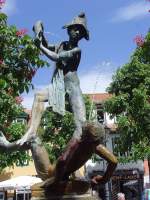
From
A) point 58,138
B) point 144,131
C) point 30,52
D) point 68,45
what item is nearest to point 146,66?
point 144,131

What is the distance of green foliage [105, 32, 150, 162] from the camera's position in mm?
34812

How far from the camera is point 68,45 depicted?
7809 mm

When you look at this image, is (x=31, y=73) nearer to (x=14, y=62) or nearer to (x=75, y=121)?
(x=14, y=62)

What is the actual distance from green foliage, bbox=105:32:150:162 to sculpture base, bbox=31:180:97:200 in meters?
26.3

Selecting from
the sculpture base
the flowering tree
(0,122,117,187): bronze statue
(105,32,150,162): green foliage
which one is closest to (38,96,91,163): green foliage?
(105,32,150,162): green foliage

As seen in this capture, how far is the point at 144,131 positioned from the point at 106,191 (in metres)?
12.4

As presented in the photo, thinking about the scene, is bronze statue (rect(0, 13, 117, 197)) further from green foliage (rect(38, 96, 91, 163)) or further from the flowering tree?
green foliage (rect(38, 96, 91, 163))

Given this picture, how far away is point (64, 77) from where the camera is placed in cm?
764

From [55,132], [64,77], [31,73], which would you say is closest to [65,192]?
[64,77]

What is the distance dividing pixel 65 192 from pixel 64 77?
1.77m

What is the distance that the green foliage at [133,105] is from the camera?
34812mm

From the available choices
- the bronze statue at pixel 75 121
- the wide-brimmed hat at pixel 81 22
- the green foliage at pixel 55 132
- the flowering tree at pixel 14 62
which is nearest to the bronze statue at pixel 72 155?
the bronze statue at pixel 75 121

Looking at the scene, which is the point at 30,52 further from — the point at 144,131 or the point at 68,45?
the point at 144,131

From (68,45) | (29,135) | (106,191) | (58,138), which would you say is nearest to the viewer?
(29,135)
